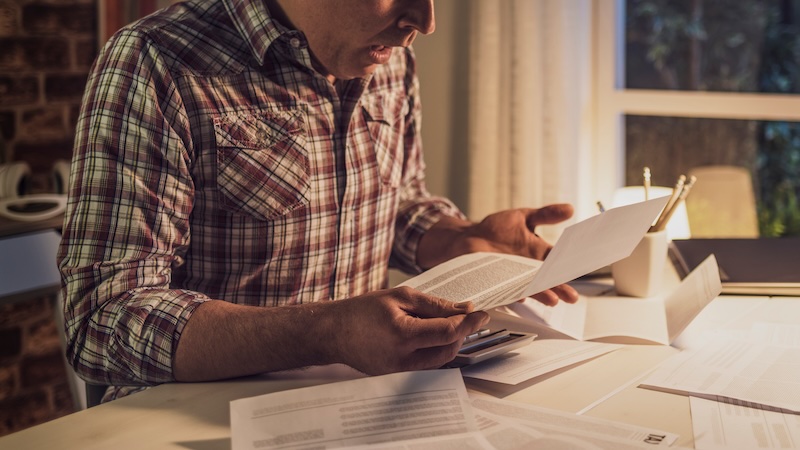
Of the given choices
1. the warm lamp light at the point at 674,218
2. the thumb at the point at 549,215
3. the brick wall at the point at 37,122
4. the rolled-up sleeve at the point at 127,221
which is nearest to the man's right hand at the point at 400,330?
the rolled-up sleeve at the point at 127,221

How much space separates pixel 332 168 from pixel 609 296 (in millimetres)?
468

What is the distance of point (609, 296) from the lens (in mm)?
1406

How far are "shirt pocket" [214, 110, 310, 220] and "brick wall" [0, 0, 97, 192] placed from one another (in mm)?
1503

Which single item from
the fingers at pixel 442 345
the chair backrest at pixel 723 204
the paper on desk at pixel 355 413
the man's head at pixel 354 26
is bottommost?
the chair backrest at pixel 723 204

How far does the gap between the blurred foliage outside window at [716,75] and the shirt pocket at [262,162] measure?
1.74 meters

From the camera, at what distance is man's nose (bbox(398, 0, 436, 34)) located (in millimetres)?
1277

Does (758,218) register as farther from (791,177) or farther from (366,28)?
(366,28)

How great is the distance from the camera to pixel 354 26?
1.30 meters

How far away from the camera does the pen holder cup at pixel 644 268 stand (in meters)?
1.37

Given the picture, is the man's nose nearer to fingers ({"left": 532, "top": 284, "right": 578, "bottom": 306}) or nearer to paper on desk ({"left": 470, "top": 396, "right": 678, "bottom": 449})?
fingers ({"left": 532, "top": 284, "right": 578, "bottom": 306})

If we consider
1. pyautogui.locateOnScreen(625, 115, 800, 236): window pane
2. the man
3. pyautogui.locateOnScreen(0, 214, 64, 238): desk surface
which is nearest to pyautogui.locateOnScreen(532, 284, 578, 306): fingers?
the man

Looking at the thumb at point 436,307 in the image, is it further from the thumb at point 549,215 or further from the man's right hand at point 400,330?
the thumb at point 549,215

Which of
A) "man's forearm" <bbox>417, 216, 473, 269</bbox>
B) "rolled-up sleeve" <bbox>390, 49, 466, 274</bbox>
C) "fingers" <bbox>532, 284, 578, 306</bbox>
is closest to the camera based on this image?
"fingers" <bbox>532, 284, 578, 306</bbox>

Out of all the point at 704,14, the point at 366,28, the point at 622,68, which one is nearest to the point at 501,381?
the point at 366,28
